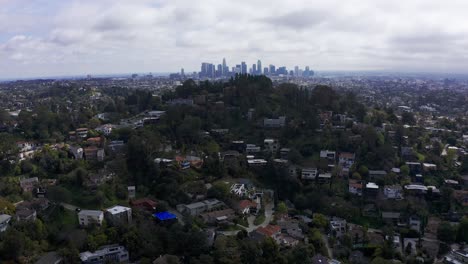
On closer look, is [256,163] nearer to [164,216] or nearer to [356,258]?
[164,216]

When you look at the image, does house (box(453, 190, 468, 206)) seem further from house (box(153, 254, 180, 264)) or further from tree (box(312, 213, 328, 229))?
house (box(153, 254, 180, 264))

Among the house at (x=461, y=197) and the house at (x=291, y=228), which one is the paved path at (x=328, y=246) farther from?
the house at (x=461, y=197)

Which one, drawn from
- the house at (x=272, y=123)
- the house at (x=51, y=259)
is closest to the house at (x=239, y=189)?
the house at (x=272, y=123)

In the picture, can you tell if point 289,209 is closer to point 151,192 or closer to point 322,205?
point 322,205

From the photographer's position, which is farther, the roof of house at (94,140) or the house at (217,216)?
the roof of house at (94,140)

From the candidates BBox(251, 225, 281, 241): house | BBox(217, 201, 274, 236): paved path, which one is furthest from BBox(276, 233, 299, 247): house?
BBox(217, 201, 274, 236): paved path

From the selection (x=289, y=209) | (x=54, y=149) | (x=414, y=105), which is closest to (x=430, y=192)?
(x=289, y=209)

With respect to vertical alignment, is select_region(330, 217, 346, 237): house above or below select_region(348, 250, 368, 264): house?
A: above
